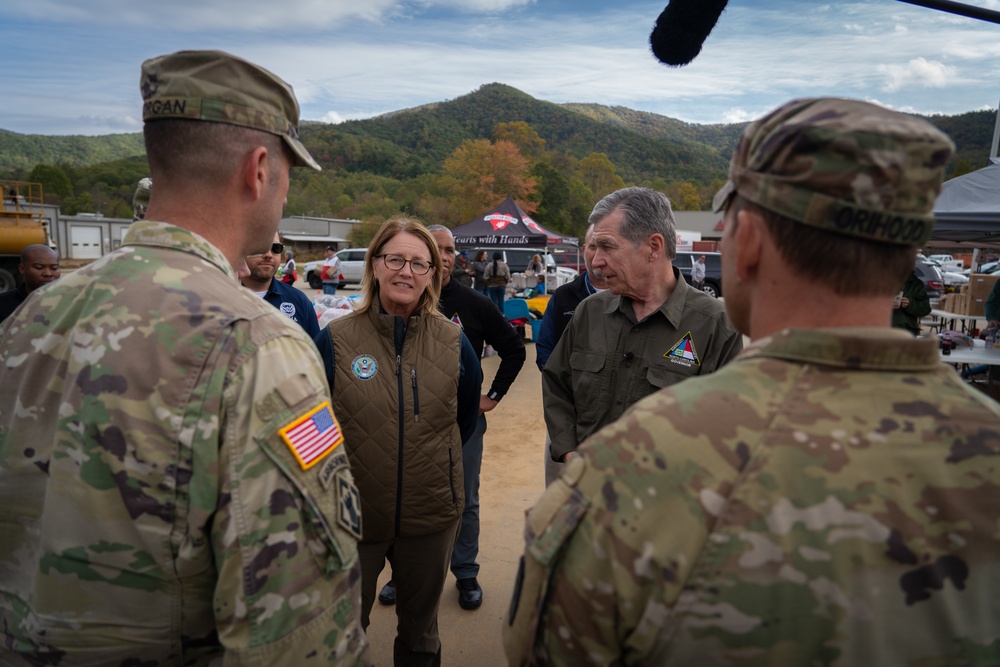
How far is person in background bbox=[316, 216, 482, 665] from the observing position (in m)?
2.42

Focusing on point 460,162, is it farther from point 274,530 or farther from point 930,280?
point 274,530

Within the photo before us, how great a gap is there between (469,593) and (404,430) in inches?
57.7

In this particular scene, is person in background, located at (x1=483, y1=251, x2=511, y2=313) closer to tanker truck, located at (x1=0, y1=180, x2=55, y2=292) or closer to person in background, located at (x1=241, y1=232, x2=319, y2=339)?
person in background, located at (x1=241, y1=232, x2=319, y2=339)

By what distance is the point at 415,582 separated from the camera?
2520 millimetres

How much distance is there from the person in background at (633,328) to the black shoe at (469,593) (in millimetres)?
1195

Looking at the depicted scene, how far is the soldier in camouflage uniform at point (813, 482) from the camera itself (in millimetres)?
856

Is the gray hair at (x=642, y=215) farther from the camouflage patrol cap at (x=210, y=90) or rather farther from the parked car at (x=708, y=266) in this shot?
the parked car at (x=708, y=266)

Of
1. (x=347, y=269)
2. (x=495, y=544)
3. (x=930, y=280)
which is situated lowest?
(x=495, y=544)

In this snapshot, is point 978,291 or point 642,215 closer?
point 642,215

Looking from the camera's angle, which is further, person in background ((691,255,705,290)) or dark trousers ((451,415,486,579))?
person in background ((691,255,705,290))

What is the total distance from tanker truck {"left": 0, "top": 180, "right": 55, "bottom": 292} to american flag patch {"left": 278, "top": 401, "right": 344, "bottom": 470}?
19.9 m

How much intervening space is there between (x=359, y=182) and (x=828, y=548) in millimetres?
97310

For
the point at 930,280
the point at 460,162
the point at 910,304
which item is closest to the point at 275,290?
the point at 910,304

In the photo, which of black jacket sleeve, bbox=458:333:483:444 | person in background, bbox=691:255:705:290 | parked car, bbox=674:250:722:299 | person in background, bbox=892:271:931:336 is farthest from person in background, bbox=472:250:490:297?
black jacket sleeve, bbox=458:333:483:444
